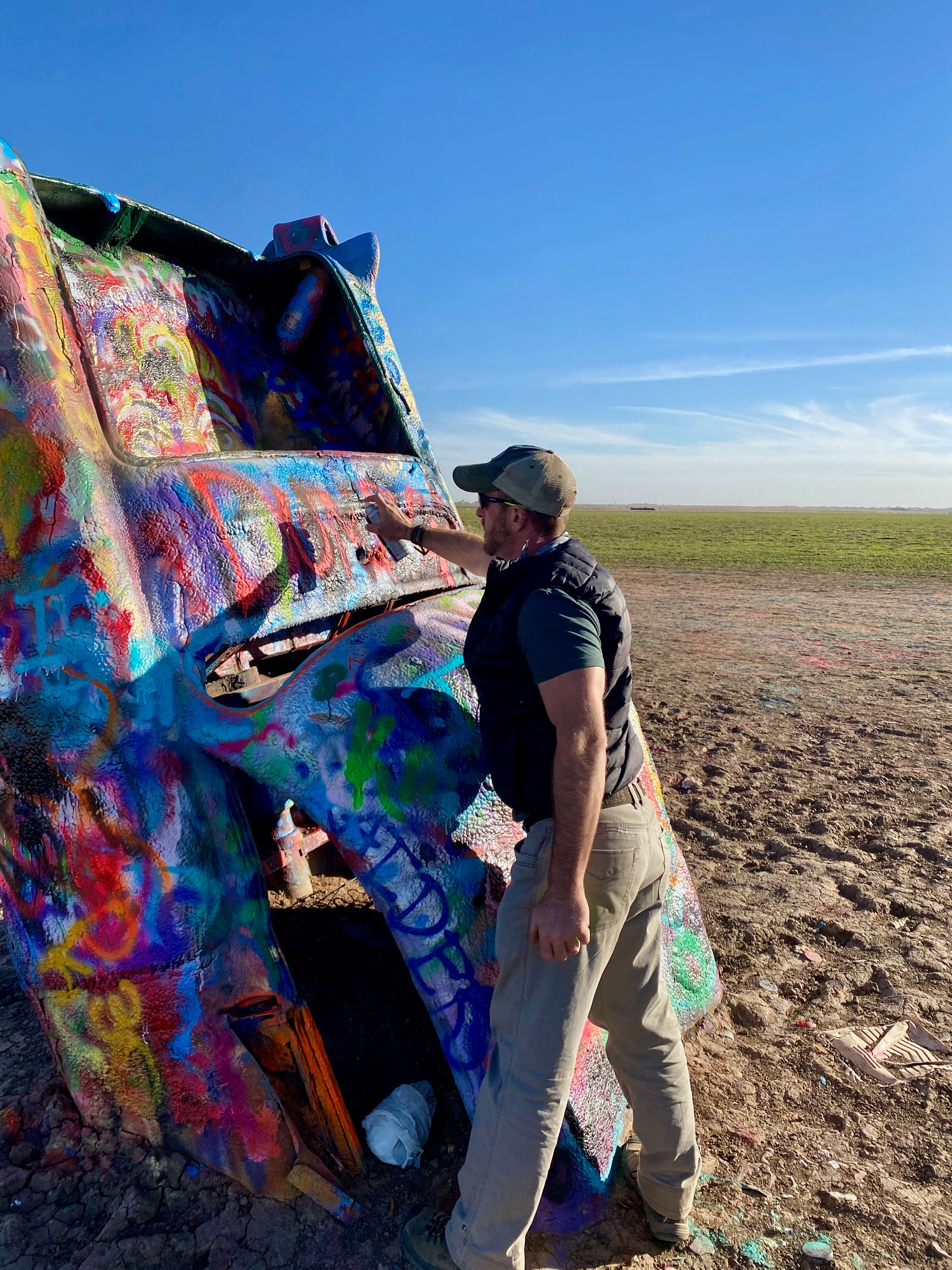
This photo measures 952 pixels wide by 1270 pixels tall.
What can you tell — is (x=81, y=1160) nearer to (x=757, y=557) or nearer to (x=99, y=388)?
(x=99, y=388)

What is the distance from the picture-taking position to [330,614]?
2703mm

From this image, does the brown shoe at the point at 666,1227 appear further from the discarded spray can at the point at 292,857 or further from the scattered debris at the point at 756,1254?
the discarded spray can at the point at 292,857

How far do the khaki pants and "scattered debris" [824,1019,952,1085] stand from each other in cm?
105

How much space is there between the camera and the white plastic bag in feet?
7.84

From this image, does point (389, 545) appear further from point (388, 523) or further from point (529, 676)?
point (529, 676)

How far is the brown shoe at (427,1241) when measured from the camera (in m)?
2.06

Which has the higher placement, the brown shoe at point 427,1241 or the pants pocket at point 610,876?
the pants pocket at point 610,876

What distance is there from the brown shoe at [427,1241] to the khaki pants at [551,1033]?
0.30 ft

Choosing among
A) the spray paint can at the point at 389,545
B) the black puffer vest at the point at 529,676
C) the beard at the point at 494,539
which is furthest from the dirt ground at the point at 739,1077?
the beard at the point at 494,539

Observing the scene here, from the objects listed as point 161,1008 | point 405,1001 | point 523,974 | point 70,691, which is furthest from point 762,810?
point 70,691

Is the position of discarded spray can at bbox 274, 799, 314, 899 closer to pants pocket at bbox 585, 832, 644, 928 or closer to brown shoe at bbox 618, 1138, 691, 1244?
pants pocket at bbox 585, 832, 644, 928

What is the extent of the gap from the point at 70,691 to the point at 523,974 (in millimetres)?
1444

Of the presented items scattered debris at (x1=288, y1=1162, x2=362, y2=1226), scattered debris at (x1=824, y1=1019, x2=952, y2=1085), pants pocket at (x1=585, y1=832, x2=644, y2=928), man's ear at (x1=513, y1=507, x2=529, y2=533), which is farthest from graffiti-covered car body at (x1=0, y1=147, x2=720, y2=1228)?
scattered debris at (x1=824, y1=1019, x2=952, y2=1085)

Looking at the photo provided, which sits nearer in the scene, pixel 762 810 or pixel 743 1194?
pixel 743 1194
